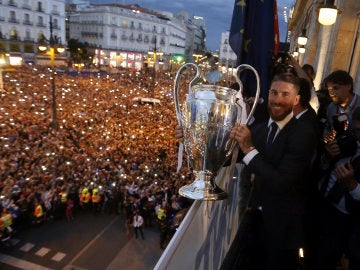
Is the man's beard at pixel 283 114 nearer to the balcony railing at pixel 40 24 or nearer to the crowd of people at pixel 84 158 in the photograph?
the crowd of people at pixel 84 158

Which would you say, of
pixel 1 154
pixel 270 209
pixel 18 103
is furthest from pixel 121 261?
pixel 18 103

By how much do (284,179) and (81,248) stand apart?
903 centimetres

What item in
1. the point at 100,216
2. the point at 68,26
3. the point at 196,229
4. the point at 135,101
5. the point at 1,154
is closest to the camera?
the point at 196,229

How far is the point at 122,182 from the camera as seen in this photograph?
12219 mm

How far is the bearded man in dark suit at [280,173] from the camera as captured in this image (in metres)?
1.94

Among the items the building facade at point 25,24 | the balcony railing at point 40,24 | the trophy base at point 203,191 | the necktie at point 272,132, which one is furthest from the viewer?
the balcony railing at point 40,24

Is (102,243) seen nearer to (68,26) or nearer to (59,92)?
(59,92)

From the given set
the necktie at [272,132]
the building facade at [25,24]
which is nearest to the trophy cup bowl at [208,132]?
the necktie at [272,132]

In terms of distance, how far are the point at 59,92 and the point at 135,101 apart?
235 inches

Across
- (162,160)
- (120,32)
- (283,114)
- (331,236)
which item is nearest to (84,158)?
(162,160)

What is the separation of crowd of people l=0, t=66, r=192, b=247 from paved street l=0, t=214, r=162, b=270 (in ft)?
1.92

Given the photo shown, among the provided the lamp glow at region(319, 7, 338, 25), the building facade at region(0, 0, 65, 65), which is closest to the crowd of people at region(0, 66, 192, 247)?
the lamp glow at region(319, 7, 338, 25)

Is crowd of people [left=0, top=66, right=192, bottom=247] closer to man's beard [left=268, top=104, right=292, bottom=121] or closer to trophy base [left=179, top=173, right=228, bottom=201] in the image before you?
trophy base [left=179, top=173, right=228, bottom=201]

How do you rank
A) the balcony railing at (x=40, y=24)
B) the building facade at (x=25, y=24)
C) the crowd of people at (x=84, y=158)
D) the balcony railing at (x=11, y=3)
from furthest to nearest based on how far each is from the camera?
1. the balcony railing at (x=40, y=24)
2. the balcony railing at (x=11, y=3)
3. the building facade at (x=25, y=24)
4. the crowd of people at (x=84, y=158)
